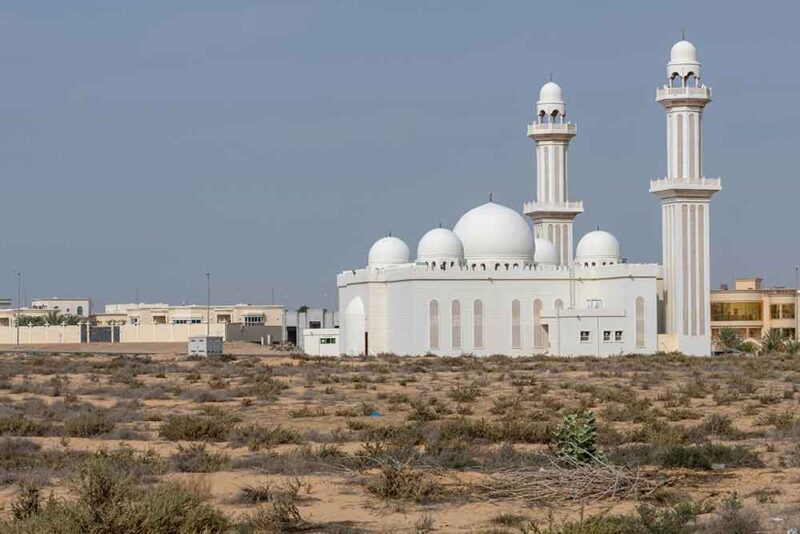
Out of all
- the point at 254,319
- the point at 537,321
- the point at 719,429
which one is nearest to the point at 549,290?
the point at 537,321

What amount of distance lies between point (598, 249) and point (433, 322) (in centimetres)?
989

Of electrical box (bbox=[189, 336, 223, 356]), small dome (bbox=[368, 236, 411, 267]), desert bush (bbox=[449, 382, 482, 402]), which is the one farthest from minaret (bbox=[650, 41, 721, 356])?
desert bush (bbox=[449, 382, 482, 402])

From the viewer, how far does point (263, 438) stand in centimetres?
1719

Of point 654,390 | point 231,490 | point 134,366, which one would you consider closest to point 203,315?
point 134,366

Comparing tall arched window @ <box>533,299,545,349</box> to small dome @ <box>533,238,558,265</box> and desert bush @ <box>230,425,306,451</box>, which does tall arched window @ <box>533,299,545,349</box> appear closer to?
small dome @ <box>533,238,558,265</box>

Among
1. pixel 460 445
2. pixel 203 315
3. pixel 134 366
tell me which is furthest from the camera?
pixel 203 315

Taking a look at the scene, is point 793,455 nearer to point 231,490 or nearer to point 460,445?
point 460,445

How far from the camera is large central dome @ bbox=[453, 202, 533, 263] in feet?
191

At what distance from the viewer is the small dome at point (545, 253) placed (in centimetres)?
6117

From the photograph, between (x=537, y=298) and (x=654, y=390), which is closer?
(x=654, y=390)

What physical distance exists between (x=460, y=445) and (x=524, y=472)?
2.85 m

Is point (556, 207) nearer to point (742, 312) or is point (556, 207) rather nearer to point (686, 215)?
point (686, 215)

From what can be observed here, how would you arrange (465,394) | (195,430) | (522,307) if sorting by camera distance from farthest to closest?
1. (522,307)
2. (465,394)
3. (195,430)

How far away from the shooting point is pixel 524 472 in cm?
1306
